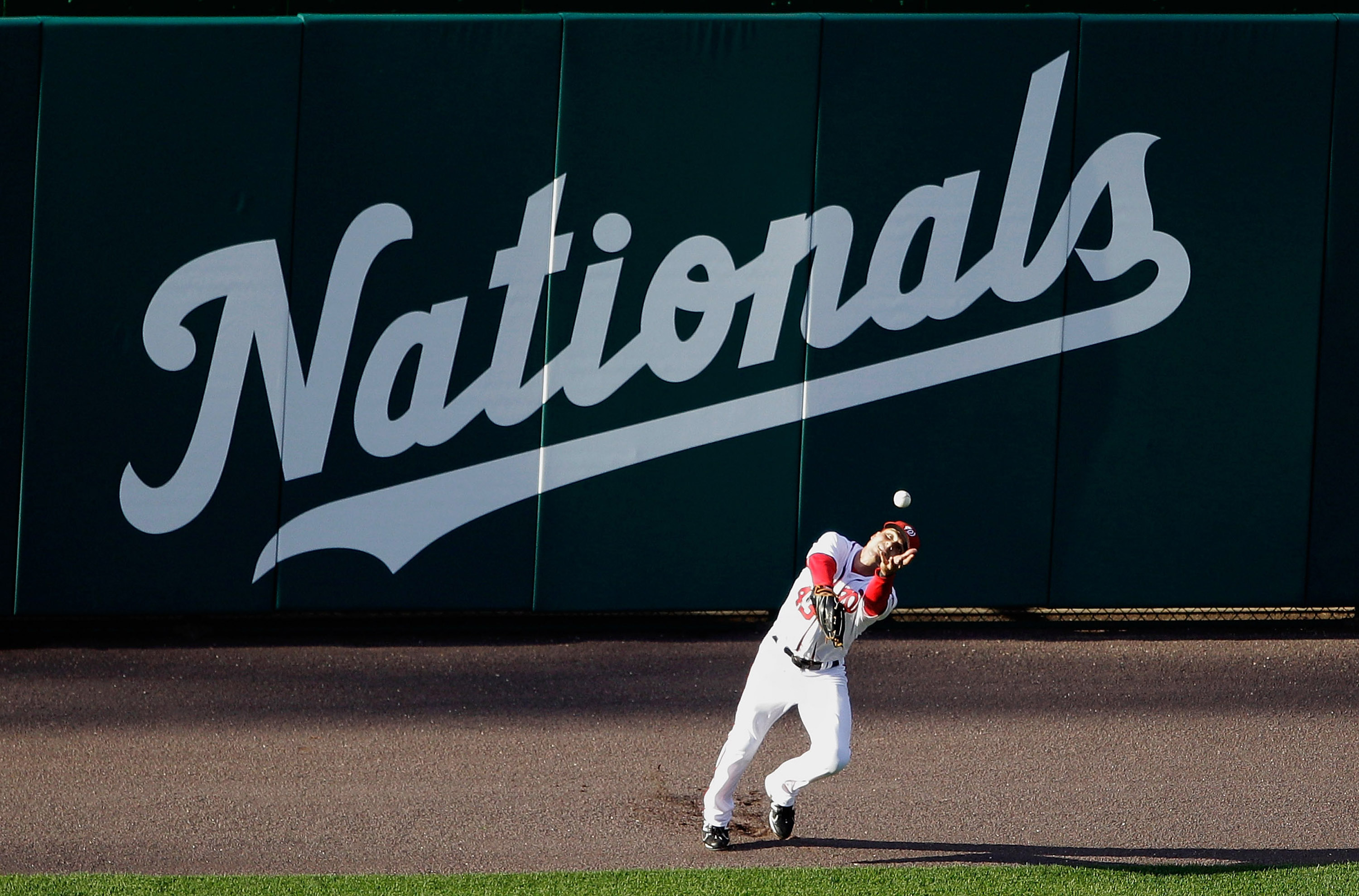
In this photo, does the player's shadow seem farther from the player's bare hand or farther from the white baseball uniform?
the player's bare hand

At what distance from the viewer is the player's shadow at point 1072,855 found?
5.61 meters

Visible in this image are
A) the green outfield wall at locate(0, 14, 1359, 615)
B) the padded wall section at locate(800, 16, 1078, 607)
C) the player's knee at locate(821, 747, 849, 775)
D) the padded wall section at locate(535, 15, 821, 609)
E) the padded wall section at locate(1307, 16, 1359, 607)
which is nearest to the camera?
the player's knee at locate(821, 747, 849, 775)

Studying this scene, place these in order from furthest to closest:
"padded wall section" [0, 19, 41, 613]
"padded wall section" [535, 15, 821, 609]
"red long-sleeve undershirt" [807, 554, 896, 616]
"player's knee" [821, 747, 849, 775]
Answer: "padded wall section" [535, 15, 821, 609], "padded wall section" [0, 19, 41, 613], "player's knee" [821, 747, 849, 775], "red long-sleeve undershirt" [807, 554, 896, 616]

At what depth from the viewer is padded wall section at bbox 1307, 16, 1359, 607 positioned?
8.27 metres

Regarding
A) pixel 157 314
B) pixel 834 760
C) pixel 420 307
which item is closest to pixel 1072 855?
pixel 834 760

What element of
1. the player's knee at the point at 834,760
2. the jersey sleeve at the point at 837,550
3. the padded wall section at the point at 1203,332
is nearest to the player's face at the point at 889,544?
the jersey sleeve at the point at 837,550

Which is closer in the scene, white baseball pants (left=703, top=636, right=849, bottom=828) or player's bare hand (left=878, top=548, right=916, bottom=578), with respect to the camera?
player's bare hand (left=878, top=548, right=916, bottom=578)

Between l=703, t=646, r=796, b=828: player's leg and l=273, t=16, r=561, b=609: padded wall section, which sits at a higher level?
l=273, t=16, r=561, b=609: padded wall section

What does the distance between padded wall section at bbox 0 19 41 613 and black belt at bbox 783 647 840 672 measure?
15.1 feet

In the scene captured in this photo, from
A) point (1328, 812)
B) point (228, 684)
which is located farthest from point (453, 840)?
point (1328, 812)

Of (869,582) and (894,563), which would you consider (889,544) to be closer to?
(894,563)

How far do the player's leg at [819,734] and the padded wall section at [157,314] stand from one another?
3.69 metres

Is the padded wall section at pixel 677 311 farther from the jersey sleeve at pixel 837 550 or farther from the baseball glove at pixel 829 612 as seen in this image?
the baseball glove at pixel 829 612

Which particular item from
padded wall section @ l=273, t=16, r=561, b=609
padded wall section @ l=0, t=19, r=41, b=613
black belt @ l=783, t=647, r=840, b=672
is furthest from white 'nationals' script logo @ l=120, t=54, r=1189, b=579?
black belt @ l=783, t=647, r=840, b=672
